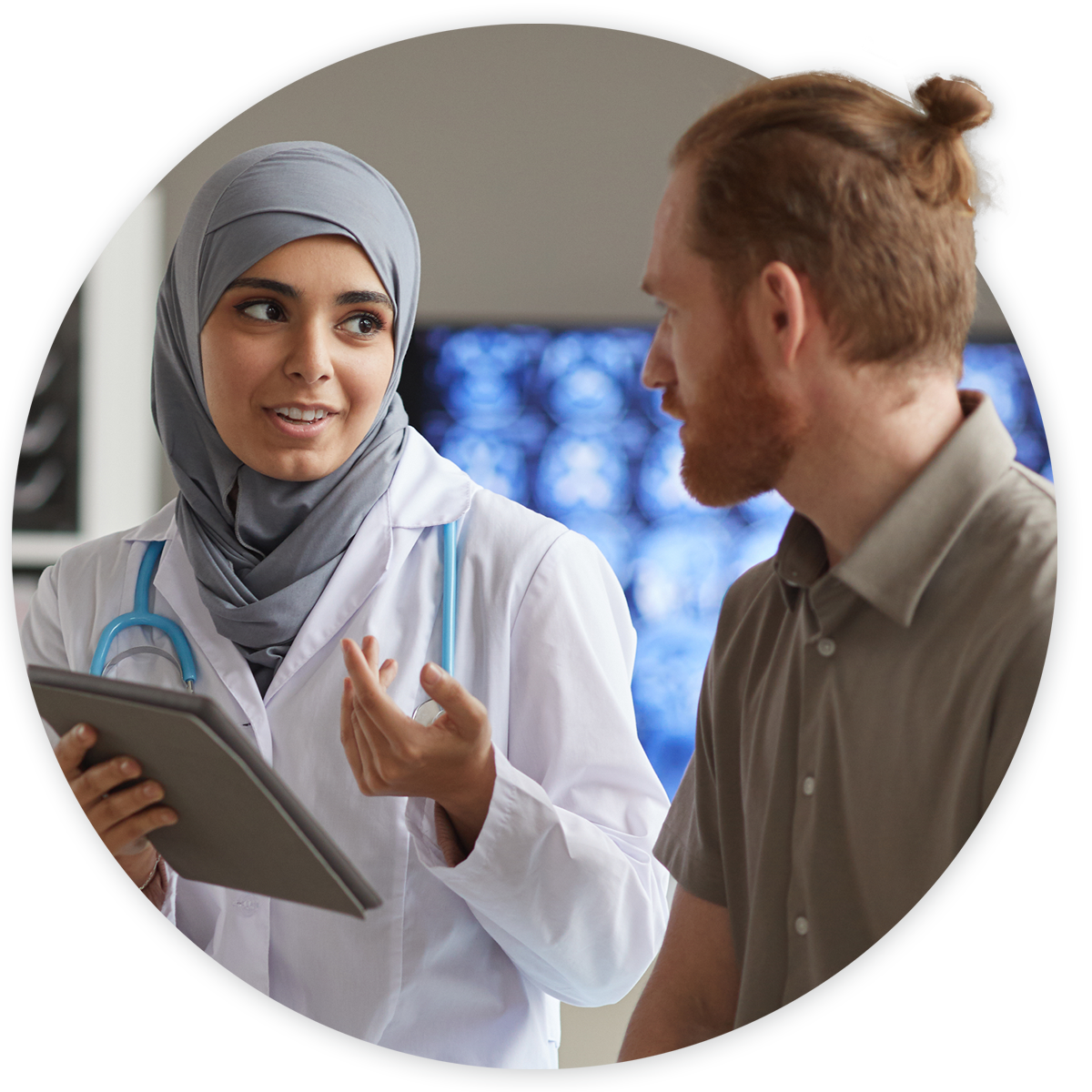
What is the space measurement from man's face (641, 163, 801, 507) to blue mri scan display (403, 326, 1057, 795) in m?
0.67

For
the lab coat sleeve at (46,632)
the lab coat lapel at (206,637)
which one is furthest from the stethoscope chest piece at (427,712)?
the lab coat sleeve at (46,632)

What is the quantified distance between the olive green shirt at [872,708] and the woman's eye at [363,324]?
34 centimetres

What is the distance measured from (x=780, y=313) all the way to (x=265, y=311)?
379 millimetres

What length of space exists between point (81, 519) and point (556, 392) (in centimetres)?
70

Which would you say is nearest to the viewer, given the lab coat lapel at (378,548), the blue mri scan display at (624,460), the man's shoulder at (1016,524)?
the man's shoulder at (1016,524)

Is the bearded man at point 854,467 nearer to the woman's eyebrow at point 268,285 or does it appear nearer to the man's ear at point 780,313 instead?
the man's ear at point 780,313

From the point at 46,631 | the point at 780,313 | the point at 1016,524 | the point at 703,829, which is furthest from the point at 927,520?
the point at 46,631

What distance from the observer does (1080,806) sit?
2.29 feet

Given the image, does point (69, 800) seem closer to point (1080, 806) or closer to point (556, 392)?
point (1080, 806)

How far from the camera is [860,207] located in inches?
22.9

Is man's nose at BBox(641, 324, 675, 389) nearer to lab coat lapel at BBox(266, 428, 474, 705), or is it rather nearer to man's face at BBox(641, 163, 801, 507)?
man's face at BBox(641, 163, 801, 507)

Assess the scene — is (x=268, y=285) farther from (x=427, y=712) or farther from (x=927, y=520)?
(x=927, y=520)

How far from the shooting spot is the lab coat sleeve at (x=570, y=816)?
2.21ft

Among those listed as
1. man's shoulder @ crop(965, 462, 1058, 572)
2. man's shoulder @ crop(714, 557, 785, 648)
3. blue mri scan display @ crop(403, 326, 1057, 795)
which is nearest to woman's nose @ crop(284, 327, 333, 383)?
man's shoulder @ crop(714, 557, 785, 648)
